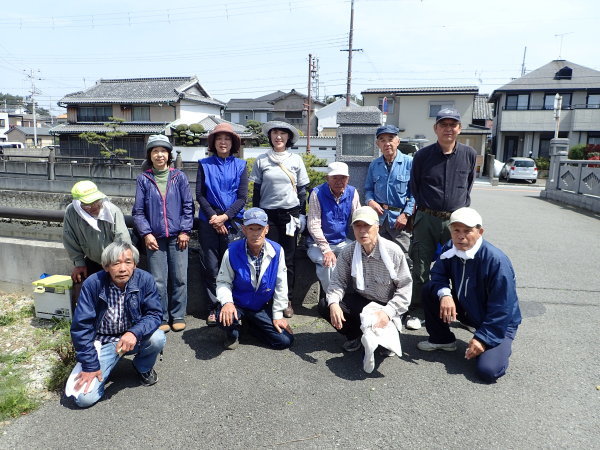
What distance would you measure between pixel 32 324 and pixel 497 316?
15.4 feet

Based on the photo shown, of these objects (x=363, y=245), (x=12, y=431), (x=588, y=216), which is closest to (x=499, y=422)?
(x=363, y=245)

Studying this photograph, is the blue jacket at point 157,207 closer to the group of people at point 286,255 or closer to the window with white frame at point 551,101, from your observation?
the group of people at point 286,255

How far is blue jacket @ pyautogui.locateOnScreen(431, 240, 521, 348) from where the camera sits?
3.53m

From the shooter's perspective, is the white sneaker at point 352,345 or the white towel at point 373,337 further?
the white sneaker at point 352,345

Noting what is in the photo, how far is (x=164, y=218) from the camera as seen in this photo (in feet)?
14.2

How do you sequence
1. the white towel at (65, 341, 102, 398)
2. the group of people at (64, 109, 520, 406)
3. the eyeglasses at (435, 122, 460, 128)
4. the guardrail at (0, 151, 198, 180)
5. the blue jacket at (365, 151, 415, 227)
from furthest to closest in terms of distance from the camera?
the guardrail at (0, 151, 198, 180)
the blue jacket at (365, 151, 415, 227)
the eyeglasses at (435, 122, 460, 128)
the group of people at (64, 109, 520, 406)
the white towel at (65, 341, 102, 398)

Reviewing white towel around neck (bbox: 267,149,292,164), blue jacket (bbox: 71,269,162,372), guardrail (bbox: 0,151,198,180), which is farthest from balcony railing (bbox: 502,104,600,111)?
blue jacket (bbox: 71,269,162,372)

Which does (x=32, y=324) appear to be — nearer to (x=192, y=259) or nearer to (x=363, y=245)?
(x=192, y=259)

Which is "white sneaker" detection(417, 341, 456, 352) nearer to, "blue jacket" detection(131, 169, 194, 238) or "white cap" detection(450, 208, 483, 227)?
"white cap" detection(450, 208, 483, 227)

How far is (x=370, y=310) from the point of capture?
3.81m

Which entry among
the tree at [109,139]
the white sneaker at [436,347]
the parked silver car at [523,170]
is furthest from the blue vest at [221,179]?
the tree at [109,139]

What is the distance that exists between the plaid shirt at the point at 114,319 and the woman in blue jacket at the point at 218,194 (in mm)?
1266

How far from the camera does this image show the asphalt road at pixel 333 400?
2.88 metres

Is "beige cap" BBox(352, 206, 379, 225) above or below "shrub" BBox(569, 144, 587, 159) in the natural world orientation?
below
